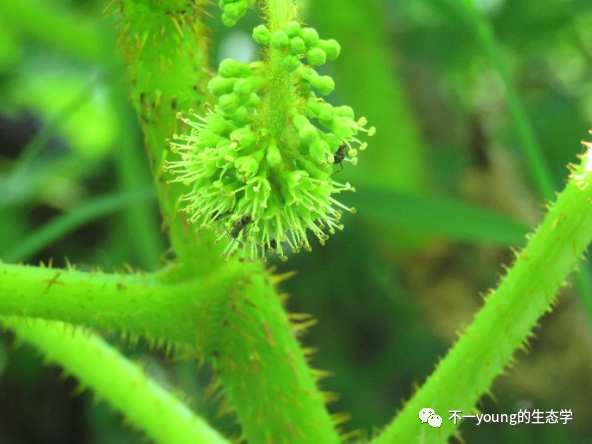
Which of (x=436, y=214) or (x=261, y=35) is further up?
(x=436, y=214)

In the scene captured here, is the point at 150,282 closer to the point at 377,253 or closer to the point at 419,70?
the point at 377,253

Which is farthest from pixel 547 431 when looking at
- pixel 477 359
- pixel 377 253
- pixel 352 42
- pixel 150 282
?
pixel 150 282

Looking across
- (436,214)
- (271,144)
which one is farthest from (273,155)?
(436,214)

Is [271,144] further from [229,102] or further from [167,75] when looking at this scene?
[167,75]

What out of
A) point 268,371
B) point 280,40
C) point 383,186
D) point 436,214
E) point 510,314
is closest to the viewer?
point 280,40

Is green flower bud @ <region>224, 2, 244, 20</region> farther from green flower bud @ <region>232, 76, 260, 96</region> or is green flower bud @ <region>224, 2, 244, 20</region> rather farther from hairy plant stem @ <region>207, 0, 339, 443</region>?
hairy plant stem @ <region>207, 0, 339, 443</region>

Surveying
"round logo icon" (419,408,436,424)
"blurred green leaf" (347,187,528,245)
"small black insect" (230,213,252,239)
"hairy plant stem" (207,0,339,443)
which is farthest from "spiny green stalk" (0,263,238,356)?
"blurred green leaf" (347,187,528,245)
